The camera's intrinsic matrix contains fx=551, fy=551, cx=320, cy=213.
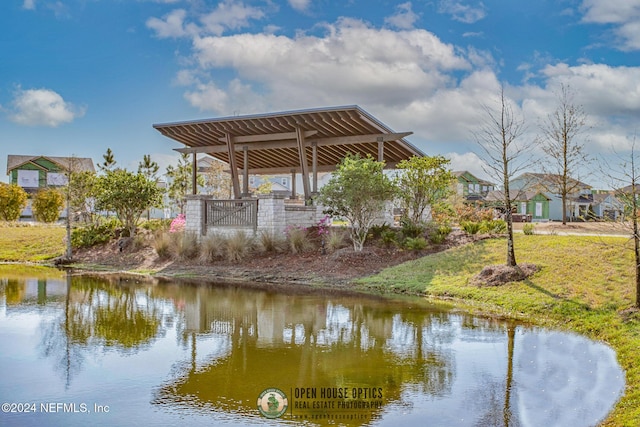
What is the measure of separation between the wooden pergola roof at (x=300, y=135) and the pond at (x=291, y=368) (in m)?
10.1

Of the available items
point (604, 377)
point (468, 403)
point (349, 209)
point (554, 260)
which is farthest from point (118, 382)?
point (349, 209)

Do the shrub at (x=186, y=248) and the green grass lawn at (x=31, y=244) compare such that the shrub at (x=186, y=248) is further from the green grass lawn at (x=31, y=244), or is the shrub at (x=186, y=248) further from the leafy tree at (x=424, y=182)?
the leafy tree at (x=424, y=182)

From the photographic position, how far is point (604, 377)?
7.45 metres

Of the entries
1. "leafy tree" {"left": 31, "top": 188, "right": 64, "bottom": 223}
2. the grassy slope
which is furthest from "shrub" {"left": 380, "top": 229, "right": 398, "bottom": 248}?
"leafy tree" {"left": 31, "top": 188, "right": 64, "bottom": 223}

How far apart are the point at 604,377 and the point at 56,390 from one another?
704cm

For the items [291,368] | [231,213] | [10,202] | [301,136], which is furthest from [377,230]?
[10,202]

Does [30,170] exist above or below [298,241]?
above

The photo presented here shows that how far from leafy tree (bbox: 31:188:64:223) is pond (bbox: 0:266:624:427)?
24946 mm

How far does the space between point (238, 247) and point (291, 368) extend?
1258cm

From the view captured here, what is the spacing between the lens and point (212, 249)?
2031cm

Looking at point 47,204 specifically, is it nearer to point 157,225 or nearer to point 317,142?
point 157,225

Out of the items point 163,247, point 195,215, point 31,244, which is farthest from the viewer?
point 31,244

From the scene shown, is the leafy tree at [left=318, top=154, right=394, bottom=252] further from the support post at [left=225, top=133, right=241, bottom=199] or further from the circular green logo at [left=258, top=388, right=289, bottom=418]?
the circular green logo at [left=258, top=388, right=289, bottom=418]

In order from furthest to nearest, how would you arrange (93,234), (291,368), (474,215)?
(93,234) → (474,215) → (291,368)
